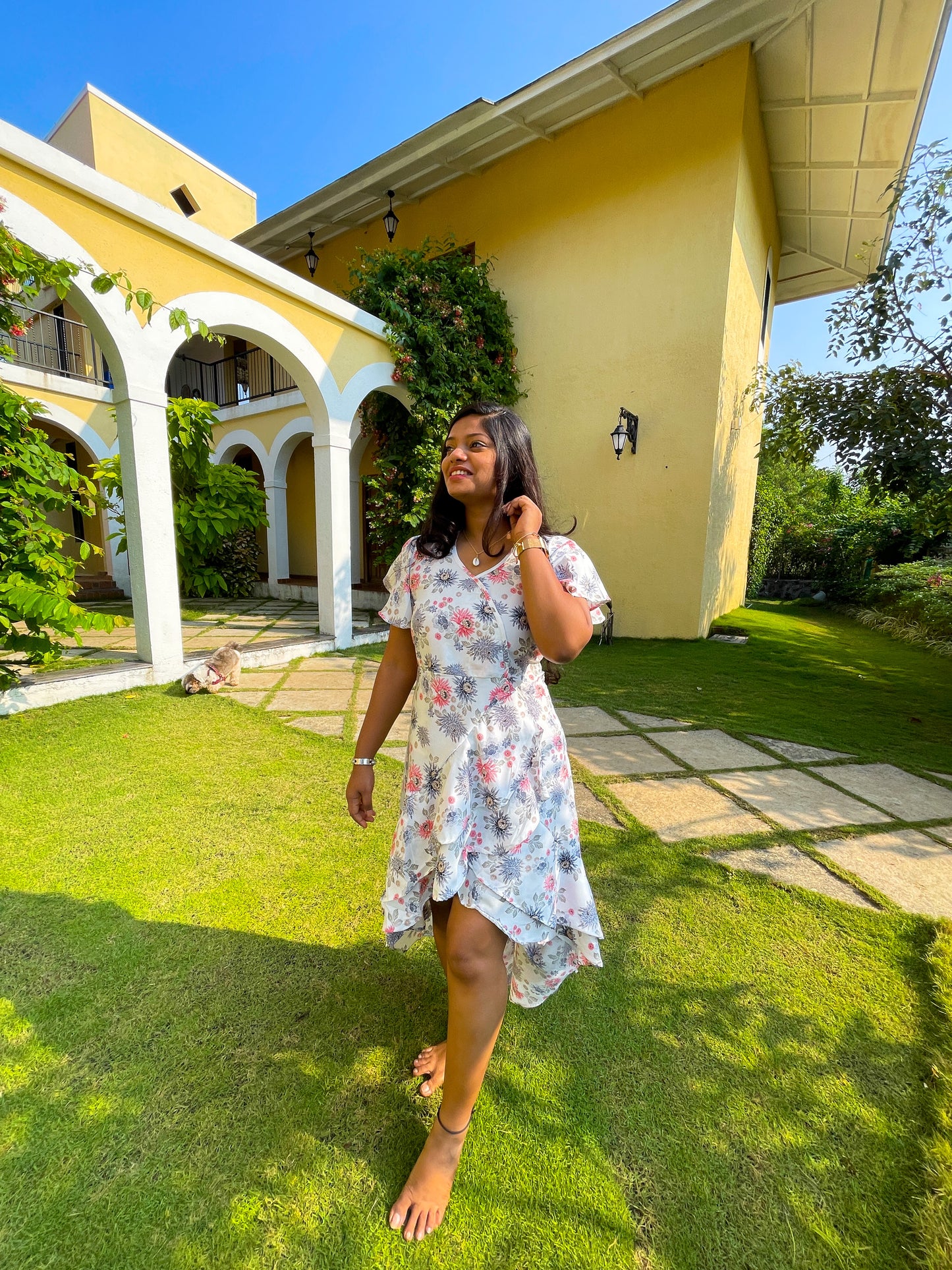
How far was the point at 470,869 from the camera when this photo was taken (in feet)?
3.65

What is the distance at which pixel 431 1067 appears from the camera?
4.39 feet

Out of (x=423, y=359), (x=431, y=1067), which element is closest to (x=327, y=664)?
(x=423, y=359)

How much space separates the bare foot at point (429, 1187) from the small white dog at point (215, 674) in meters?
3.61

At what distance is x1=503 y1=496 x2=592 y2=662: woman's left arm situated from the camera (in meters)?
1.05

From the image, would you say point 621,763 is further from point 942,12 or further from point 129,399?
point 942,12

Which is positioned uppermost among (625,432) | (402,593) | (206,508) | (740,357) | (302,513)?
(740,357)

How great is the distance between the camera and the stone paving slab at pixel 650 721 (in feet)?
12.5

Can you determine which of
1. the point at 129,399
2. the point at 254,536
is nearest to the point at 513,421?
the point at 129,399

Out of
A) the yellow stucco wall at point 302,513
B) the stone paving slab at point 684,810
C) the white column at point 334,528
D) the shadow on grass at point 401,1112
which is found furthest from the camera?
the yellow stucco wall at point 302,513

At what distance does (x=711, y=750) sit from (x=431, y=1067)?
2.56 meters

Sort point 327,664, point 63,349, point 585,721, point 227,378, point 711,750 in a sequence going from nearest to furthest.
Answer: point 711,750 → point 585,721 → point 327,664 → point 63,349 → point 227,378

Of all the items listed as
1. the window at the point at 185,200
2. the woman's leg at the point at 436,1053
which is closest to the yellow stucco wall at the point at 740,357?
the woman's leg at the point at 436,1053

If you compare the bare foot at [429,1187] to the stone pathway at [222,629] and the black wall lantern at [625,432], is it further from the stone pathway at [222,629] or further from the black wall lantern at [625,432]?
the black wall lantern at [625,432]

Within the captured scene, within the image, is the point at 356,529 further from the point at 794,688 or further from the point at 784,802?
the point at 784,802
